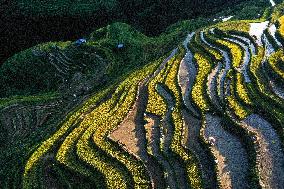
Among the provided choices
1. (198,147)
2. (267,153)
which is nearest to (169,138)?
(198,147)

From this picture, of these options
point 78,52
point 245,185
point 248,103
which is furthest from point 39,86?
point 245,185

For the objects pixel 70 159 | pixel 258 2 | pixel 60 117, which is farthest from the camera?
pixel 258 2

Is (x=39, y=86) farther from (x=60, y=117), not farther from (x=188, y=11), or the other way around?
(x=188, y=11)

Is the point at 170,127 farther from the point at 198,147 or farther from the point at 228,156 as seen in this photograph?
the point at 228,156

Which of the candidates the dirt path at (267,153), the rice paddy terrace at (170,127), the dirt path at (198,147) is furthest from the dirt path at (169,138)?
the dirt path at (267,153)

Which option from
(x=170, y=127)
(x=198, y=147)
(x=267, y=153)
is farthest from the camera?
(x=170, y=127)

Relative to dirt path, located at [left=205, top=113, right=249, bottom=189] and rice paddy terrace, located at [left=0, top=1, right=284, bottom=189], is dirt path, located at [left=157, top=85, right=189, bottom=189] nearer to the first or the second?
rice paddy terrace, located at [left=0, top=1, right=284, bottom=189]
